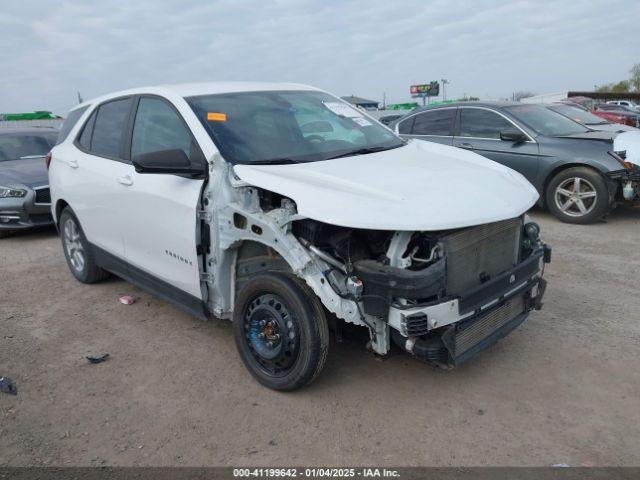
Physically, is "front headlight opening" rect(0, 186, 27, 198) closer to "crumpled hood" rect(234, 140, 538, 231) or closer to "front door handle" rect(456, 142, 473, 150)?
"crumpled hood" rect(234, 140, 538, 231)

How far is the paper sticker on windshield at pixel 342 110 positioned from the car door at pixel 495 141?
12.6ft

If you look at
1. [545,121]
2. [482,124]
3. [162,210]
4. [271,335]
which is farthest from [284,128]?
[545,121]

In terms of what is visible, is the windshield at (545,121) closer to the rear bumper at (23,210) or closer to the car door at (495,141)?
the car door at (495,141)

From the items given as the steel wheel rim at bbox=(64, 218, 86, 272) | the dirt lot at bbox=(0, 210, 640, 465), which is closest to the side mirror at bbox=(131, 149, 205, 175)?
the dirt lot at bbox=(0, 210, 640, 465)

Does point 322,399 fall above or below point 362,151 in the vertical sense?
below

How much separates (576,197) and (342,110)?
4209mm

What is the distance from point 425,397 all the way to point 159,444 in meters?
1.55

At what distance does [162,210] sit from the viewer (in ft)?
12.3

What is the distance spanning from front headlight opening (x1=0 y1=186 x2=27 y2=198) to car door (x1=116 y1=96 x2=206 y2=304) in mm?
4101

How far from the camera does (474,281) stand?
3109 mm

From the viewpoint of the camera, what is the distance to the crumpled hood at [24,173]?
25.2ft

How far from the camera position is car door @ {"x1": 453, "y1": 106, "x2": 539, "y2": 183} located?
295 inches

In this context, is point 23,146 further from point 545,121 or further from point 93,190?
point 545,121

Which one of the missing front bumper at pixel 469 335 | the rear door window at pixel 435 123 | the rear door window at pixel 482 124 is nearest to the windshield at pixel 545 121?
the rear door window at pixel 482 124
